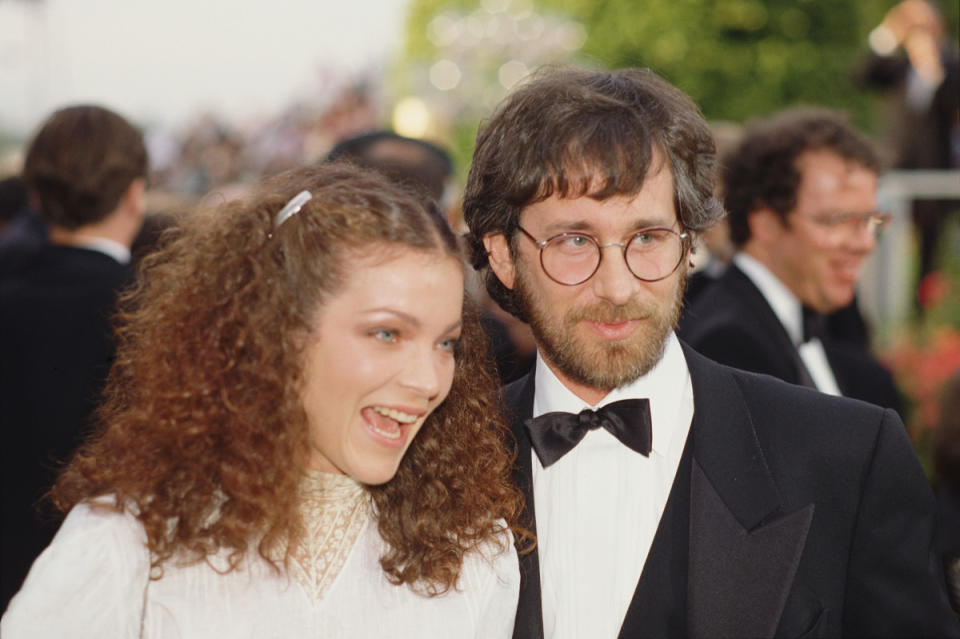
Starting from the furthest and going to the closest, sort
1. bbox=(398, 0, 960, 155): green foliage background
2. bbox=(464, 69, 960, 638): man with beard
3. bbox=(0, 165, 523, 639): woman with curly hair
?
bbox=(398, 0, 960, 155): green foliage background, bbox=(464, 69, 960, 638): man with beard, bbox=(0, 165, 523, 639): woman with curly hair

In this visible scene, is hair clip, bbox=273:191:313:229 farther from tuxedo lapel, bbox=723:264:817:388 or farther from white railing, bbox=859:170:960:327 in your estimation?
white railing, bbox=859:170:960:327

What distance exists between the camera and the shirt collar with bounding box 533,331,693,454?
2664 mm

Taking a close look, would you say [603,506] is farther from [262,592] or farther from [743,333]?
[743,333]

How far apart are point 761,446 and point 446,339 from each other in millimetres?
758

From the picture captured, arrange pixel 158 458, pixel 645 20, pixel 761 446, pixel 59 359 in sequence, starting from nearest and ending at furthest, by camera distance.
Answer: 1. pixel 158 458
2. pixel 761 446
3. pixel 59 359
4. pixel 645 20

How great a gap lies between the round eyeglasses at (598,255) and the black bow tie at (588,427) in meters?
0.31

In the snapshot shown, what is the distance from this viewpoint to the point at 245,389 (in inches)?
94.0

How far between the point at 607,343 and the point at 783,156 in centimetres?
215

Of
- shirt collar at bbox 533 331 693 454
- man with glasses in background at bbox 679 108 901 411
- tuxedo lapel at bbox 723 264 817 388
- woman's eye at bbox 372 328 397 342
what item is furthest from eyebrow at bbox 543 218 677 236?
man with glasses in background at bbox 679 108 901 411

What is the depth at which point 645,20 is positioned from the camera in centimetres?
2136

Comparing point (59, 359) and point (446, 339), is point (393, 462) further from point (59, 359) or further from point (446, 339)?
point (59, 359)

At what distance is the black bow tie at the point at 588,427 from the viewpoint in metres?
2.60

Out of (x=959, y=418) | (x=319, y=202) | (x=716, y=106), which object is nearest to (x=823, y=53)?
(x=716, y=106)

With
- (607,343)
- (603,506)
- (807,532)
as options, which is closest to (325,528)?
(603,506)
